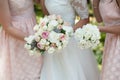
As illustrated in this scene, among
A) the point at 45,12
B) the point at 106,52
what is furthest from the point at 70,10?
the point at 106,52

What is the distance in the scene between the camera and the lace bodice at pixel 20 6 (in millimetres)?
3800

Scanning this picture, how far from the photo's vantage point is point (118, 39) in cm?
371

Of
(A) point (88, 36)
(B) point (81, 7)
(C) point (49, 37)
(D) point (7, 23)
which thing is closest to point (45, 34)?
(C) point (49, 37)

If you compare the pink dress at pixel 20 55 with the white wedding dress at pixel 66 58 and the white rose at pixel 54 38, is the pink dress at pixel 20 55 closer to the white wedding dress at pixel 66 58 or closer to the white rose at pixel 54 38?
the white wedding dress at pixel 66 58

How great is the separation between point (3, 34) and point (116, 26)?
99 centimetres

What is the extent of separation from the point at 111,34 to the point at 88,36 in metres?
0.37

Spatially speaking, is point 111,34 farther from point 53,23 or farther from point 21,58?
point 21,58

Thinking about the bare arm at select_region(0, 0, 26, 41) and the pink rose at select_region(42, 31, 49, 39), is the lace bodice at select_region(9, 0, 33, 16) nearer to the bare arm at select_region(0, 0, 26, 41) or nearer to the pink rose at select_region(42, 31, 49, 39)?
the bare arm at select_region(0, 0, 26, 41)

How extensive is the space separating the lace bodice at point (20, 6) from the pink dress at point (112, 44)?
0.61 meters

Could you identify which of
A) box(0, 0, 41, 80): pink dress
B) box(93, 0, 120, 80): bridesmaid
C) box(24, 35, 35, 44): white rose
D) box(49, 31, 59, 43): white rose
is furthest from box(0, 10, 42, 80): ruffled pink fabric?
box(93, 0, 120, 80): bridesmaid

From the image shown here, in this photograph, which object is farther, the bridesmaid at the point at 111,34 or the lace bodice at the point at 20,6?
the lace bodice at the point at 20,6

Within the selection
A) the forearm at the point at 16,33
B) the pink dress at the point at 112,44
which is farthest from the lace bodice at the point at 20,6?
the pink dress at the point at 112,44

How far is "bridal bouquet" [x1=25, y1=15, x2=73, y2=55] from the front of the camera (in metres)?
3.47

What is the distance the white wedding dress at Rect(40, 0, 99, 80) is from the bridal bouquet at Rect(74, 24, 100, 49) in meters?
0.38
